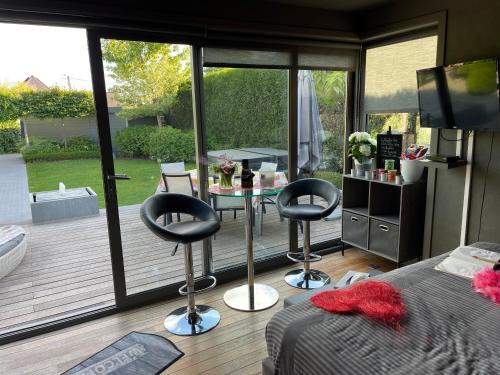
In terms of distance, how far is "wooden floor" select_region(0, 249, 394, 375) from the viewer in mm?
2232

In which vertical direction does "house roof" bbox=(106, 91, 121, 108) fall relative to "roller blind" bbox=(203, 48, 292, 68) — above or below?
below

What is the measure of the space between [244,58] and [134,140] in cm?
120

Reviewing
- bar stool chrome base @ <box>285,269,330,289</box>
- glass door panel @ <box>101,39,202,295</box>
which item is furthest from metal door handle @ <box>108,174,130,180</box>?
bar stool chrome base @ <box>285,269,330,289</box>

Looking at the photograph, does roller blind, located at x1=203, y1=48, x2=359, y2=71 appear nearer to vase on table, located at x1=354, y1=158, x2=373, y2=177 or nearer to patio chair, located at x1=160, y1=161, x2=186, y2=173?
patio chair, located at x1=160, y1=161, x2=186, y2=173

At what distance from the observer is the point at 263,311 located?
2.81 metres

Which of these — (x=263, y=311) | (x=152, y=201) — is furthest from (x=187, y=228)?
(x=263, y=311)

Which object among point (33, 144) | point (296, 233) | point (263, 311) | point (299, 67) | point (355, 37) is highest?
point (355, 37)

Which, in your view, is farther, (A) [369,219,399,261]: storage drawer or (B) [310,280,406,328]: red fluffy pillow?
(A) [369,219,399,261]: storage drawer

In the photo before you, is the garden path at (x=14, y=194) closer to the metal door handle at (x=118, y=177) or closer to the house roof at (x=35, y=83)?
the house roof at (x=35, y=83)

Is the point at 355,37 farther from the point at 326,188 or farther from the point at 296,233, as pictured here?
the point at 296,233

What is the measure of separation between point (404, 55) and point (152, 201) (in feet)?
8.85

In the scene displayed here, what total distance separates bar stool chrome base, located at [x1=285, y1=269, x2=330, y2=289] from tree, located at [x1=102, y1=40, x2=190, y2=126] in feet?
6.00

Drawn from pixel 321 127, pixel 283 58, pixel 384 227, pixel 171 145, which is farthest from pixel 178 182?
pixel 384 227

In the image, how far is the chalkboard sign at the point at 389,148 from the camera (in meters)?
3.42
